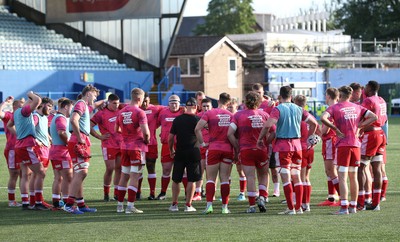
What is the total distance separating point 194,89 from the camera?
6588 centimetres

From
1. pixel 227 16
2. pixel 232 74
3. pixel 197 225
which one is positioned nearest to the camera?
pixel 197 225

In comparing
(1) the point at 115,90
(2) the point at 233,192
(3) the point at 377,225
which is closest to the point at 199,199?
(2) the point at 233,192

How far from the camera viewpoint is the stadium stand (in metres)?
49.2

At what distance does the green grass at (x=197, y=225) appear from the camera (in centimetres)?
1202

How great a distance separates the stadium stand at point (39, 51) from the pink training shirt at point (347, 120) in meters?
35.4

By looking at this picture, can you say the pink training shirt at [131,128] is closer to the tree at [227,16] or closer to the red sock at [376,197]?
the red sock at [376,197]

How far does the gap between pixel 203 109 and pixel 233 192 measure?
2.46 metres

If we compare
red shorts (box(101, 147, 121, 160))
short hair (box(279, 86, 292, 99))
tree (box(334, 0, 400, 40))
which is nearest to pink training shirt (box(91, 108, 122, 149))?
red shorts (box(101, 147, 121, 160))

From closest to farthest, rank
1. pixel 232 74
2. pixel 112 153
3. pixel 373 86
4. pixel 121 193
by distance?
1. pixel 121 193
2. pixel 373 86
3. pixel 112 153
4. pixel 232 74

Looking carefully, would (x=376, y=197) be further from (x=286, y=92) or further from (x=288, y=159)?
(x=286, y=92)

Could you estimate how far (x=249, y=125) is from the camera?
14.8 metres

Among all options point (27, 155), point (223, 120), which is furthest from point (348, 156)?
point (27, 155)

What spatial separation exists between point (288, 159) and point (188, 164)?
1.90m

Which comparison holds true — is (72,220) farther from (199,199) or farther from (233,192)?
(233,192)
